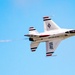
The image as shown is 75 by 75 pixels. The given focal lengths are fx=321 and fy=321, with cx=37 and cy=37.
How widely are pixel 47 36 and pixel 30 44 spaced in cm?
425

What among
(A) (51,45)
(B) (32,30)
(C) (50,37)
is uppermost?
(B) (32,30)

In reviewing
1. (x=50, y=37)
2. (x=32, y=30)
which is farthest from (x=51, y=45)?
(x=32, y=30)

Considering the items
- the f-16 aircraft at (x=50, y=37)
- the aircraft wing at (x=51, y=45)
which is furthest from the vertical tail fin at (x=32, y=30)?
the aircraft wing at (x=51, y=45)

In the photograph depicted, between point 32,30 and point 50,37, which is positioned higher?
point 32,30

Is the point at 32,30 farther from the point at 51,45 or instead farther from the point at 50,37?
the point at 51,45

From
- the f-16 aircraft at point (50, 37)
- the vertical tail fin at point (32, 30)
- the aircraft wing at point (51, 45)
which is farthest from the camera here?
the vertical tail fin at point (32, 30)

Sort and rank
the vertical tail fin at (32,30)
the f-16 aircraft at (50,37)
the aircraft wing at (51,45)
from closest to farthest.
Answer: the f-16 aircraft at (50,37) < the aircraft wing at (51,45) < the vertical tail fin at (32,30)

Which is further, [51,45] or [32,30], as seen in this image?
[32,30]

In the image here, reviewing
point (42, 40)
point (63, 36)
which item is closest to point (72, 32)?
point (63, 36)

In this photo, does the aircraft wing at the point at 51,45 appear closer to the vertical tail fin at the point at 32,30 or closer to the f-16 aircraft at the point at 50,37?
the f-16 aircraft at the point at 50,37

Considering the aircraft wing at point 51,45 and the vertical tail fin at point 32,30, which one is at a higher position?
the vertical tail fin at point 32,30

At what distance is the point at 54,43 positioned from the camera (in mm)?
73438

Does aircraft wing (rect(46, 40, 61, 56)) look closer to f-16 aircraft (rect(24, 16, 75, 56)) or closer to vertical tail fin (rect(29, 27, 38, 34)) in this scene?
f-16 aircraft (rect(24, 16, 75, 56))

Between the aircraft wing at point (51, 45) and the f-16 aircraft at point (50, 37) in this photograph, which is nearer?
the f-16 aircraft at point (50, 37)
